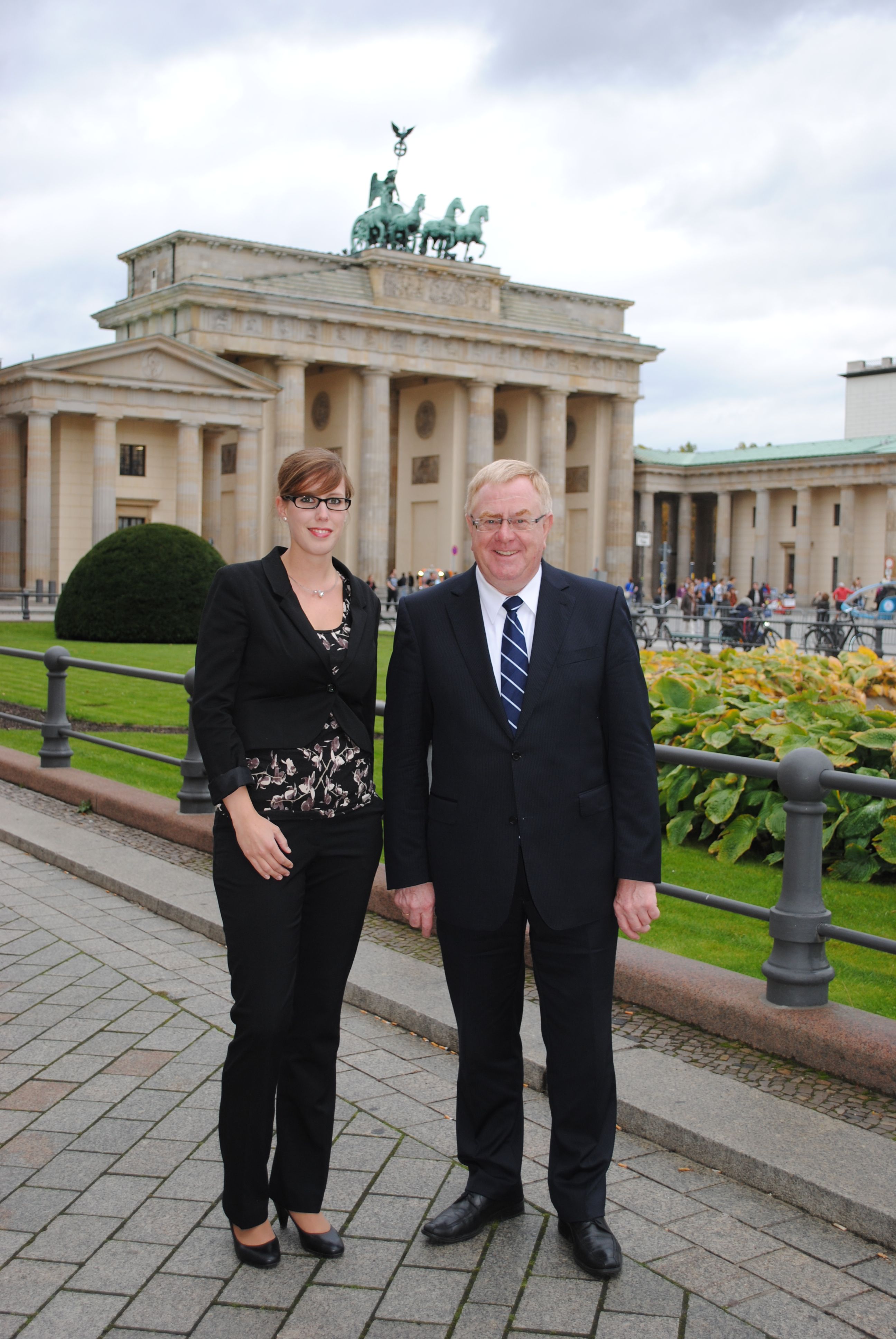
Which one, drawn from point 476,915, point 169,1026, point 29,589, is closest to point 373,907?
point 169,1026

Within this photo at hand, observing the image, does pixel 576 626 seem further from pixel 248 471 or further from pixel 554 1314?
pixel 248 471

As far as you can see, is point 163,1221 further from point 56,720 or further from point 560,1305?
point 56,720

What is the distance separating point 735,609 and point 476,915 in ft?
127

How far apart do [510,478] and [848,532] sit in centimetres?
6866

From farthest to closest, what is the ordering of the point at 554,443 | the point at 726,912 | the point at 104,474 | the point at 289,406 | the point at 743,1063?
the point at 554,443 < the point at 289,406 < the point at 104,474 < the point at 726,912 < the point at 743,1063

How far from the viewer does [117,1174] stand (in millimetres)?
4027

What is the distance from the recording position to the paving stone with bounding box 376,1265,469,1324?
325 cm

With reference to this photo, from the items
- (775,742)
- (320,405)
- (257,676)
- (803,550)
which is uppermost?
(320,405)

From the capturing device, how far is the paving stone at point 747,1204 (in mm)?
3797

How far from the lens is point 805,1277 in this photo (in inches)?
136

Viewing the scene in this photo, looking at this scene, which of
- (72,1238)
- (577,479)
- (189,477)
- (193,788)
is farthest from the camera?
(577,479)

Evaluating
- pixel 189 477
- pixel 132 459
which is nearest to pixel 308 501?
pixel 189 477

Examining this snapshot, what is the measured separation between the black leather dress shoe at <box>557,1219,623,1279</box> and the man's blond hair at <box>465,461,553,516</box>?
1880 millimetres

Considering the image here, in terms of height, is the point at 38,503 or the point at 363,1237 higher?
the point at 38,503
